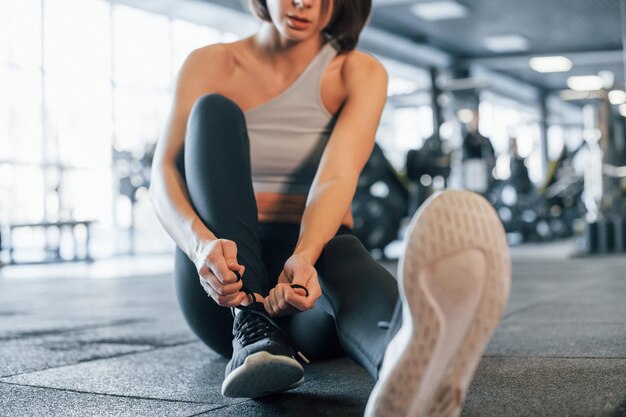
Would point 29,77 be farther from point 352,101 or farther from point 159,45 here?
point 352,101

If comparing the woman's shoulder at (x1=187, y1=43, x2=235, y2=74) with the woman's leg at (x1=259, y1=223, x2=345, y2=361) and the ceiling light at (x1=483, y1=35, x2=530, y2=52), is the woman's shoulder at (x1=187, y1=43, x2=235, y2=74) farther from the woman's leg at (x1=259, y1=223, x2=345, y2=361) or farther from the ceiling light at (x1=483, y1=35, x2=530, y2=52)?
the ceiling light at (x1=483, y1=35, x2=530, y2=52)

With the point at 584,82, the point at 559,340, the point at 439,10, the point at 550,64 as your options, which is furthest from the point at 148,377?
the point at 584,82

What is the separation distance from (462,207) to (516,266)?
3873 mm

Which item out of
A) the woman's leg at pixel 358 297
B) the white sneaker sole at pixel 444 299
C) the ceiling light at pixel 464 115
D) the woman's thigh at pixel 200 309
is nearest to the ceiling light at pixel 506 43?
the ceiling light at pixel 464 115

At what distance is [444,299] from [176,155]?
585 mm

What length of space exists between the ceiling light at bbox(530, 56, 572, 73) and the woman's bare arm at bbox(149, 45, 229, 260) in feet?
37.1

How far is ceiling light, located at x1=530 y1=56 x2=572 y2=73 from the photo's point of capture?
11914 millimetres

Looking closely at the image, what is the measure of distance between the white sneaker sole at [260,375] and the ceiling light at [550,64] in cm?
1169

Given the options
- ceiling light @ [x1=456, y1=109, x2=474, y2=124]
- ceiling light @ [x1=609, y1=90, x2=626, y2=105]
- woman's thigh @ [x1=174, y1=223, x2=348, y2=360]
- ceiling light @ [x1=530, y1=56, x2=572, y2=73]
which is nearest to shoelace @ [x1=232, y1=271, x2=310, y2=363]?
woman's thigh @ [x1=174, y1=223, x2=348, y2=360]

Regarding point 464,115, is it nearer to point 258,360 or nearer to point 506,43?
→ point 506,43

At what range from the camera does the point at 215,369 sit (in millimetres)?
1226

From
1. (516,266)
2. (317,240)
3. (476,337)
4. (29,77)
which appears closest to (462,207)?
(476,337)

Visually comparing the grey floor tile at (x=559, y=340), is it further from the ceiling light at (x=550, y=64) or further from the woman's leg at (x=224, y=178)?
the ceiling light at (x=550, y=64)

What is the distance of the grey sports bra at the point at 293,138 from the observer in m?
1.22
